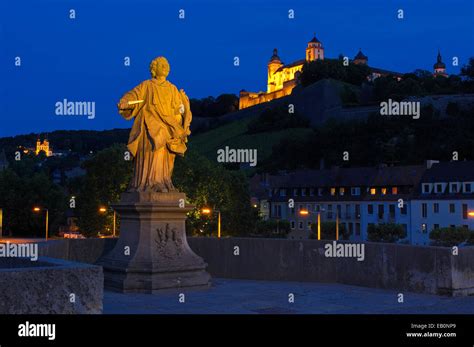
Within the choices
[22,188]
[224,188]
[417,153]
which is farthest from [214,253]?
[417,153]

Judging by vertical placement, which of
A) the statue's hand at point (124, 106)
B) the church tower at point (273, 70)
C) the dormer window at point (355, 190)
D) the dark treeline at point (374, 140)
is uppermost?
the church tower at point (273, 70)

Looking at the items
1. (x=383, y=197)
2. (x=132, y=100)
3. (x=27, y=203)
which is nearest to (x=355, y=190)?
(x=383, y=197)

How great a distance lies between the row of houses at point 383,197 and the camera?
211 feet

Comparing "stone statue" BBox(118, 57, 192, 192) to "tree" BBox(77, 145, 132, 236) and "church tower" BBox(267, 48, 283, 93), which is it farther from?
"church tower" BBox(267, 48, 283, 93)

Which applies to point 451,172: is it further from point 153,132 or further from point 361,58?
point 361,58

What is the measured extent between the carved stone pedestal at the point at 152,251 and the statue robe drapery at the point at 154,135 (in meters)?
0.40

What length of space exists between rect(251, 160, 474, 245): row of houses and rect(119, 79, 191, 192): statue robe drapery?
48788 millimetres

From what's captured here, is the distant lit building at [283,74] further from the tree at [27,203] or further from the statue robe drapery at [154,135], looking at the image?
the statue robe drapery at [154,135]

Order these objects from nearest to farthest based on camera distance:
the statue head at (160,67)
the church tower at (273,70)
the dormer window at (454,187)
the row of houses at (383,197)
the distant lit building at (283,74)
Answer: the statue head at (160,67)
the dormer window at (454,187)
the row of houses at (383,197)
the distant lit building at (283,74)
the church tower at (273,70)

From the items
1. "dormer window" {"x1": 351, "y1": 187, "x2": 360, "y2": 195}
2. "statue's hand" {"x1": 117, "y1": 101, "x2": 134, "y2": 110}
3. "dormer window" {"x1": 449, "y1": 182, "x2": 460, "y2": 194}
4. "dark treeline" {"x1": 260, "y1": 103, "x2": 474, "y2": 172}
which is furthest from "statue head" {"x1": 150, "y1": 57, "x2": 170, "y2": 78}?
"dark treeline" {"x1": 260, "y1": 103, "x2": 474, "y2": 172}

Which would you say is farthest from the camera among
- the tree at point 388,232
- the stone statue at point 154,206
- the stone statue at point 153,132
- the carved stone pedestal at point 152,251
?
the tree at point 388,232

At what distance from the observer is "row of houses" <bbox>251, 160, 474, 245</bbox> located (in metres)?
64.4

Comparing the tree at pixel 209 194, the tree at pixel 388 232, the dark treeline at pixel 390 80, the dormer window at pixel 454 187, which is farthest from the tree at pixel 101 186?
the dark treeline at pixel 390 80

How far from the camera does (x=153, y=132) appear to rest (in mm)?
11648
